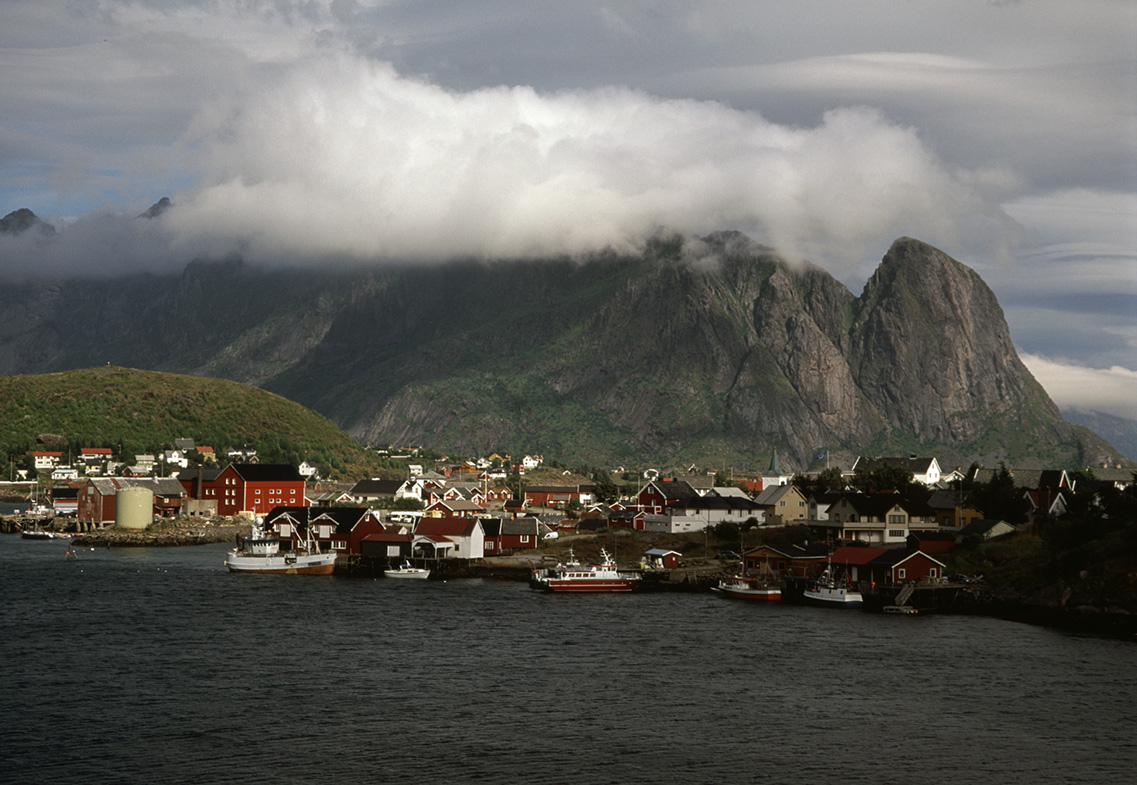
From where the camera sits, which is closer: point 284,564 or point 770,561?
point 770,561

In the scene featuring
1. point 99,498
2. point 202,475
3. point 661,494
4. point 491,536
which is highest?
point 202,475

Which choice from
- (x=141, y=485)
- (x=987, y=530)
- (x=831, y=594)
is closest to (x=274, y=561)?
(x=831, y=594)

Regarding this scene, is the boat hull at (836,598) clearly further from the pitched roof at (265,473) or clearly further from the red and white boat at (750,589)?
the pitched roof at (265,473)

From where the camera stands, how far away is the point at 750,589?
343 ft

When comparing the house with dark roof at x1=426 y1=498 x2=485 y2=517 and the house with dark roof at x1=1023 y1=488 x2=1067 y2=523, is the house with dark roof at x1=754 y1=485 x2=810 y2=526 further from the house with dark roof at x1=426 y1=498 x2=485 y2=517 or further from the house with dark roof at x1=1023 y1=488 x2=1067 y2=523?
the house with dark roof at x1=426 y1=498 x2=485 y2=517

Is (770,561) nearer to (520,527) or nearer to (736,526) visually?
(736,526)

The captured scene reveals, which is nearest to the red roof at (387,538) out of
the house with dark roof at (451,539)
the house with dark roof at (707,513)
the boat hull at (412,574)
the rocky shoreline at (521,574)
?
the house with dark roof at (451,539)

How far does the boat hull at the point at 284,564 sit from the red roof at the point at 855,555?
166ft

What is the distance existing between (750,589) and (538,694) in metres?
47.6

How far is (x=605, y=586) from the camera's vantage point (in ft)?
351

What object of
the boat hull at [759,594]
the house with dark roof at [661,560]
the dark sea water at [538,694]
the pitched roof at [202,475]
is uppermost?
the pitched roof at [202,475]

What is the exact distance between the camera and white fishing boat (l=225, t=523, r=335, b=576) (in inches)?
4656

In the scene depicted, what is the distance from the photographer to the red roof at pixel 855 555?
346 ft

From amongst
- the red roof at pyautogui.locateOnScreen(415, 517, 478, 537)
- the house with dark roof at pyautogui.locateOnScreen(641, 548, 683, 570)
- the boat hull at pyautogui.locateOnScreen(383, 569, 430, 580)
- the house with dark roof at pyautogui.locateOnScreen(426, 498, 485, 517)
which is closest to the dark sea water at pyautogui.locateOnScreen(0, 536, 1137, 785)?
the boat hull at pyautogui.locateOnScreen(383, 569, 430, 580)
